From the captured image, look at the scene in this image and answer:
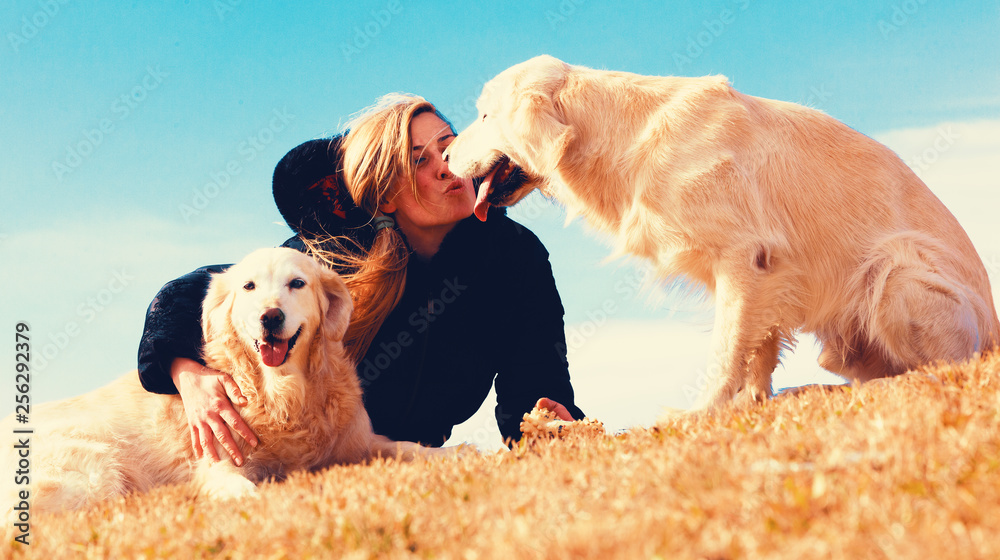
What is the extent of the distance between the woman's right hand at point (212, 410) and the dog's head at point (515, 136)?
6.25 feet

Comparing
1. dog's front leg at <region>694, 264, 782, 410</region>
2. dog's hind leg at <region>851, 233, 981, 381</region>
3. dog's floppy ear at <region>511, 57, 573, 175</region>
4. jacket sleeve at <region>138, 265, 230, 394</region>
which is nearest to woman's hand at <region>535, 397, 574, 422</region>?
dog's front leg at <region>694, 264, 782, 410</region>

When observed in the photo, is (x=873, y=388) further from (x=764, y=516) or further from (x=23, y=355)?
(x=23, y=355)

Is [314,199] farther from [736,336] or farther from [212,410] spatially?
[736,336]

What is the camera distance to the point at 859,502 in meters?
1.70

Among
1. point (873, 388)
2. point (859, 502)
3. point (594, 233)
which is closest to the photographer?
point (859, 502)

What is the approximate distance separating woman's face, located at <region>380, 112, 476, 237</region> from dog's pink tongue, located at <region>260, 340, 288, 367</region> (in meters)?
1.92

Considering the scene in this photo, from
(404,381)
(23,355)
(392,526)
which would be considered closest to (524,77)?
(404,381)

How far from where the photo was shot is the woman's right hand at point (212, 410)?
3.90m

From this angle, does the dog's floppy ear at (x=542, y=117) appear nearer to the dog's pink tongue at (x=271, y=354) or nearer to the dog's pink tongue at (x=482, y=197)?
the dog's pink tongue at (x=482, y=197)

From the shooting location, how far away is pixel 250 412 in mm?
3975

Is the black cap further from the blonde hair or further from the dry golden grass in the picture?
the dry golden grass

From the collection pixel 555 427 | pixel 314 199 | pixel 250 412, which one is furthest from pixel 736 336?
pixel 314 199

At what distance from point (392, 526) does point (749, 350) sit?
2.58m

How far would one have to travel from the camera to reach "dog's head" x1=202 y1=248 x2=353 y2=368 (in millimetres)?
3818
